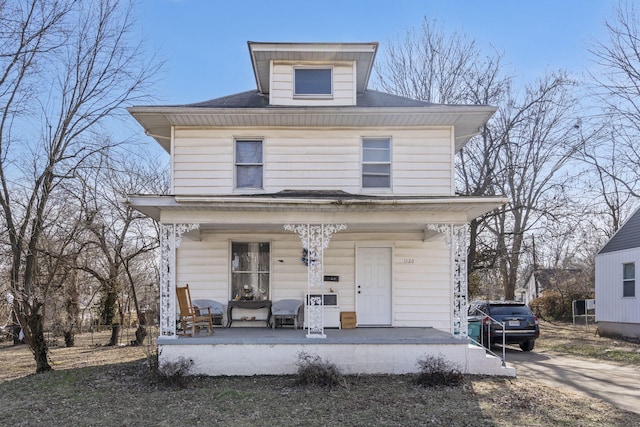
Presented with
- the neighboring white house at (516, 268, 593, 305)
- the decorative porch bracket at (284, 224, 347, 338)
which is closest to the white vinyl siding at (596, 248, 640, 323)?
the neighboring white house at (516, 268, 593, 305)

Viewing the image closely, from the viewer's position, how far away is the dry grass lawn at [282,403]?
22.5 feet

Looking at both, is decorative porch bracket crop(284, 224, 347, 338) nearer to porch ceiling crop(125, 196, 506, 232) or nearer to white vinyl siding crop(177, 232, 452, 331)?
porch ceiling crop(125, 196, 506, 232)

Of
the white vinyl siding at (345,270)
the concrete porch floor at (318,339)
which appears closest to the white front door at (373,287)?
the white vinyl siding at (345,270)

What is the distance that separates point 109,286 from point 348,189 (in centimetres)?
953

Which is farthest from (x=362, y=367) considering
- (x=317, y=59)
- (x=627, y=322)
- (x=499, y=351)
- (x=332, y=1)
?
(x=627, y=322)

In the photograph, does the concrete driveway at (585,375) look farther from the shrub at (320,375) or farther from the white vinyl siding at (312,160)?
the white vinyl siding at (312,160)

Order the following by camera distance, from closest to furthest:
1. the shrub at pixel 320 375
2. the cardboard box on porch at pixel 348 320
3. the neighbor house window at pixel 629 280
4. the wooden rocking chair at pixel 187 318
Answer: the shrub at pixel 320 375, the wooden rocking chair at pixel 187 318, the cardboard box on porch at pixel 348 320, the neighbor house window at pixel 629 280

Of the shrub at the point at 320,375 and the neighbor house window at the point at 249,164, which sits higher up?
the neighbor house window at the point at 249,164

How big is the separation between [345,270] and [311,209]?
2702 millimetres

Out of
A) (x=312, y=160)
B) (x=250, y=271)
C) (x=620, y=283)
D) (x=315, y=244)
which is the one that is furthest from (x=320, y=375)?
(x=620, y=283)

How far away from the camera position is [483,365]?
9.55 m

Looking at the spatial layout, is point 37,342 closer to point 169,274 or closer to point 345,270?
point 169,274

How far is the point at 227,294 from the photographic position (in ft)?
38.8

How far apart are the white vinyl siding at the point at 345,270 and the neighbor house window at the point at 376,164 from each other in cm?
131
